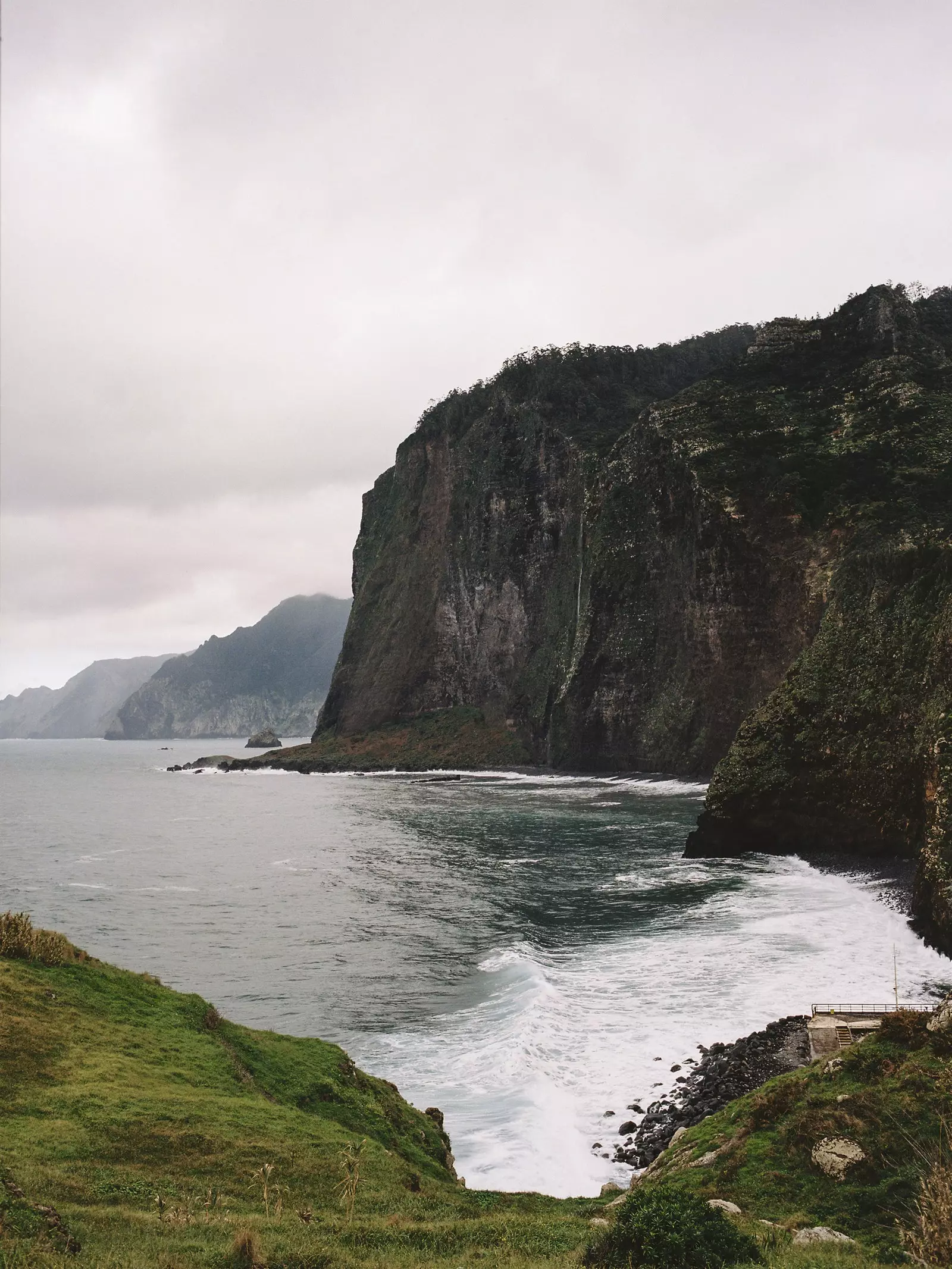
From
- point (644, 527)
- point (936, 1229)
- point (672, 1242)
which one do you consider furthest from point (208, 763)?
point (936, 1229)

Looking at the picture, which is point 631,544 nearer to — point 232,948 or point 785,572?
point 785,572

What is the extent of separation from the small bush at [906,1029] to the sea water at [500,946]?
18.0 feet

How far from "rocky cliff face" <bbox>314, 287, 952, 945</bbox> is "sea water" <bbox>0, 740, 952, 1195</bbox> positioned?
5454mm

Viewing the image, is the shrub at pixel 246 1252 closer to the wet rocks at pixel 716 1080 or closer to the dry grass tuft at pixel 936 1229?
the dry grass tuft at pixel 936 1229

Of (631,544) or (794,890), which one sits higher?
(631,544)

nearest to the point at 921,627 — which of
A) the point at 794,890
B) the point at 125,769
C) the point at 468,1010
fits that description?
the point at 794,890

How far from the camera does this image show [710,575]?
84.5 meters

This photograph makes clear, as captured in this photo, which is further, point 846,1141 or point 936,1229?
point 846,1141

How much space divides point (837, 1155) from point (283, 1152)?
7.09 meters

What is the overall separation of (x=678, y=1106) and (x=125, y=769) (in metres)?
158

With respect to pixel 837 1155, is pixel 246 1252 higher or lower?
higher

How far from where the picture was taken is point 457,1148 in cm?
1593

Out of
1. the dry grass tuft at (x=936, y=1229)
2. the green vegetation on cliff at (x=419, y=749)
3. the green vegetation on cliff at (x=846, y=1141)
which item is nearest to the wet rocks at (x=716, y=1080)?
the green vegetation on cliff at (x=846, y=1141)

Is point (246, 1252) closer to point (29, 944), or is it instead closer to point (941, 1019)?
point (29, 944)
